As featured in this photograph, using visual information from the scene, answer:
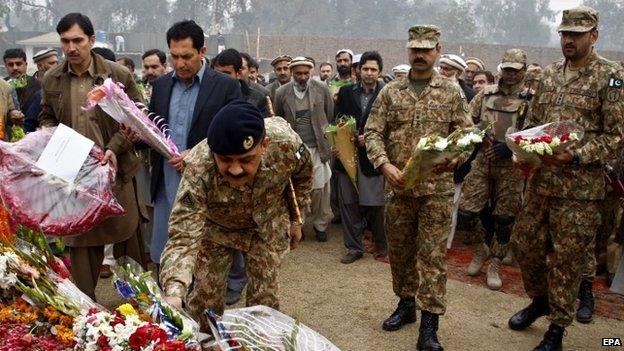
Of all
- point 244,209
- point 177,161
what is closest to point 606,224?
point 244,209

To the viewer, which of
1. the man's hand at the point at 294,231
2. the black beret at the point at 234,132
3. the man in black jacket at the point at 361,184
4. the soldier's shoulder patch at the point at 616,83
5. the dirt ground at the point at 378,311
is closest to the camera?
the black beret at the point at 234,132

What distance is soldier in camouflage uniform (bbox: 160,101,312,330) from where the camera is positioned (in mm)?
3072

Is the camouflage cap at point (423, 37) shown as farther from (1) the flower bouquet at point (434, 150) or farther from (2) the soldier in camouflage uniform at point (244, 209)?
(2) the soldier in camouflage uniform at point (244, 209)

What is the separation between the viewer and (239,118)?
2.95m

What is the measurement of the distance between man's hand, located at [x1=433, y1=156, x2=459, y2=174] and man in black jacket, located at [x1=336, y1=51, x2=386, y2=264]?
237 cm

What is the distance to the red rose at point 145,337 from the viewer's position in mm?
2264

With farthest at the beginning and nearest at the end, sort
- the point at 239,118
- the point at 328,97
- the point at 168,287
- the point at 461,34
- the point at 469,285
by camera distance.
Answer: the point at 461,34 → the point at 328,97 → the point at 469,285 → the point at 239,118 → the point at 168,287

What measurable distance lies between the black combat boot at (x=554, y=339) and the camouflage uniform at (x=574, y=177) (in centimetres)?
5

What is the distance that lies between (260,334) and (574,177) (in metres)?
2.57

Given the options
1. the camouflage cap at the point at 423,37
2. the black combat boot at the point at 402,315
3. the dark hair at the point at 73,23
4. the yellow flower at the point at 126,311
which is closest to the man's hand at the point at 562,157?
the camouflage cap at the point at 423,37

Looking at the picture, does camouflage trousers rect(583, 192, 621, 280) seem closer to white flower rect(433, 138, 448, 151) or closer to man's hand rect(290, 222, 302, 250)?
white flower rect(433, 138, 448, 151)

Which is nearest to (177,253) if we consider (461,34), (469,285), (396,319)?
(396,319)

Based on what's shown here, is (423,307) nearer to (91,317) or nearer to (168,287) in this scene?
(168,287)

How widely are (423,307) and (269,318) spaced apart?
1939mm
